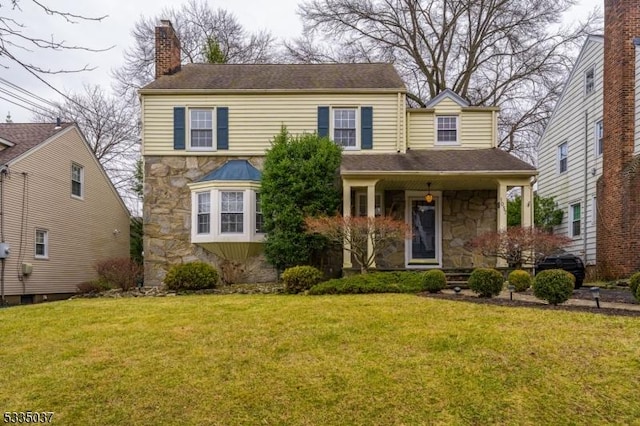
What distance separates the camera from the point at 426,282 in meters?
10.9

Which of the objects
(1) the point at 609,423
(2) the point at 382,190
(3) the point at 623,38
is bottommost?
(1) the point at 609,423

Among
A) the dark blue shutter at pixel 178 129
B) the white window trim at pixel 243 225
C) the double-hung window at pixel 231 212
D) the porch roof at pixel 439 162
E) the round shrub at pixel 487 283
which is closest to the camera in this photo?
the round shrub at pixel 487 283

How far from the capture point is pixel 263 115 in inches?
597

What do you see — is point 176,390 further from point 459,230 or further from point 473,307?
point 459,230

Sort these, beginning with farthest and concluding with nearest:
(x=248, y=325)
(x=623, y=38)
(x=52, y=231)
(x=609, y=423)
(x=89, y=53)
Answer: (x=52, y=231)
(x=623, y=38)
(x=248, y=325)
(x=609, y=423)
(x=89, y=53)

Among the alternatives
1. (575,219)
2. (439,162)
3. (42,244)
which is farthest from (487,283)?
(42,244)

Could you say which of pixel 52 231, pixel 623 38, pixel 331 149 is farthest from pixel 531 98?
pixel 52 231

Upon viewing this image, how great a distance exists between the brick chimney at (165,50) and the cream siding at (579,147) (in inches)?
523

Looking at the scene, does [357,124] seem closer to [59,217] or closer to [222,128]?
[222,128]

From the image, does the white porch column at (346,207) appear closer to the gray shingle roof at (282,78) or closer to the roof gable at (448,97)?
the gray shingle roof at (282,78)

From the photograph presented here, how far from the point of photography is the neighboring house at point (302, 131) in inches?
578

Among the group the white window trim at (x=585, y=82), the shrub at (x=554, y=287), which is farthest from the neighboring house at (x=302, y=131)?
the shrub at (x=554, y=287)

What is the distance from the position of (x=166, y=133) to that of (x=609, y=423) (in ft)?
43.5

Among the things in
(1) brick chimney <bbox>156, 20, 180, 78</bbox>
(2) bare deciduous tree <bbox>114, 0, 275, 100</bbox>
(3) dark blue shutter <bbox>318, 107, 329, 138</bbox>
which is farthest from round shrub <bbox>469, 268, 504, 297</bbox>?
(2) bare deciduous tree <bbox>114, 0, 275, 100</bbox>
